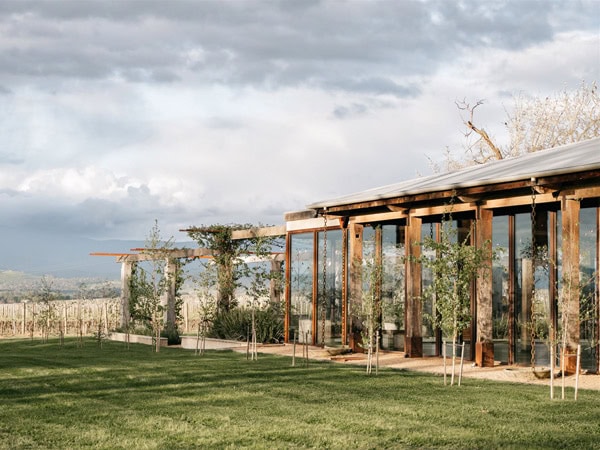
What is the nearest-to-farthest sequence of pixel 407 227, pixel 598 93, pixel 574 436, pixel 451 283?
pixel 574 436, pixel 451 283, pixel 407 227, pixel 598 93

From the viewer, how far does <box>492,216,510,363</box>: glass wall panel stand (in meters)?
14.8

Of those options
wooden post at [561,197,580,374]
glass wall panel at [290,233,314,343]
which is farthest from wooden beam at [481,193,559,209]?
glass wall panel at [290,233,314,343]

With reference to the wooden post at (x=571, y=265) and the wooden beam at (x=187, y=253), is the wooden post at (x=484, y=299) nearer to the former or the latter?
the wooden post at (x=571, y=265)

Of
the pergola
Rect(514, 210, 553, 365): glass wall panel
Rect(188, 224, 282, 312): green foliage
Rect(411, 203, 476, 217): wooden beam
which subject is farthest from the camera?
Rect(188, 224, 282, 312): green foliage

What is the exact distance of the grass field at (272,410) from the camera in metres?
7.70

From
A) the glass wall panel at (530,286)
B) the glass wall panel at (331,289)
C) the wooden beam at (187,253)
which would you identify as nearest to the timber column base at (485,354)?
the glass wall panel at (530,286)

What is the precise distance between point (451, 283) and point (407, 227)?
4230mm

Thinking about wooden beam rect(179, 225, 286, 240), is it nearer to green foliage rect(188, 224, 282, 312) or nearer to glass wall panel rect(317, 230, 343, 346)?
green foliage rect(188, 224, 282, 312)

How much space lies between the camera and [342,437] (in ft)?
25.2

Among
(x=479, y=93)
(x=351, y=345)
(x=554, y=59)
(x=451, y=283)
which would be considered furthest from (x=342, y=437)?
(x=479, y=93)

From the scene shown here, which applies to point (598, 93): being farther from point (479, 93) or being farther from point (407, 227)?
point (407, 227)

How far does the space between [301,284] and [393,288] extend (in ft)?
10.5

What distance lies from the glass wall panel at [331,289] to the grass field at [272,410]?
→ 16.6 feet

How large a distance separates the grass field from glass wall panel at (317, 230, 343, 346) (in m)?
5.05
